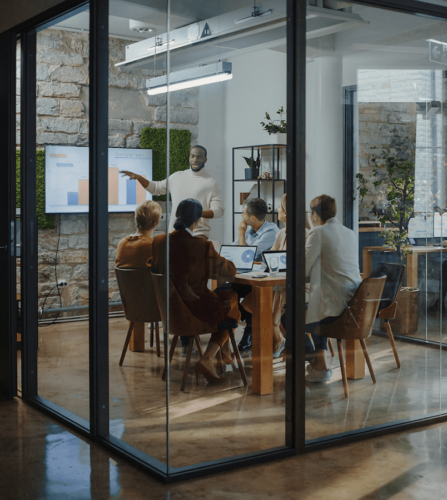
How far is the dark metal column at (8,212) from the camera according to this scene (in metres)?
4.33

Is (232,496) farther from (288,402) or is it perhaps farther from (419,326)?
(419,326)

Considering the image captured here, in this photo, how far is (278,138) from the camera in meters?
3.27

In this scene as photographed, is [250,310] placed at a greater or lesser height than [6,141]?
lesser

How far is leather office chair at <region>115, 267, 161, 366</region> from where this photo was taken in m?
3.13

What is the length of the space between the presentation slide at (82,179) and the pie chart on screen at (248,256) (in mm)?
525

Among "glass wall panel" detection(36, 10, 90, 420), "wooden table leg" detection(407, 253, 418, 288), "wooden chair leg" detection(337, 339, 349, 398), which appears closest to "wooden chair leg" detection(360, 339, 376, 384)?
"wooden chair leg" detection(337, 339, 349, 398)

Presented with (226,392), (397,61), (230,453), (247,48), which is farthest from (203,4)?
(230,453)

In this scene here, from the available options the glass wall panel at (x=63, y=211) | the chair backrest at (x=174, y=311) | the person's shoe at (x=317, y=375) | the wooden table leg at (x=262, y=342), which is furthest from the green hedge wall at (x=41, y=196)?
the person's shoe at (x=317, y=375)

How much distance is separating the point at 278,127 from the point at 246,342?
1065 millimetres

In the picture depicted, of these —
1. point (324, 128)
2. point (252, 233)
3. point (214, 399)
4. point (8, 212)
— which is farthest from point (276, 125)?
point (8, 212)

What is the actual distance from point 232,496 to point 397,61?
2.44 m

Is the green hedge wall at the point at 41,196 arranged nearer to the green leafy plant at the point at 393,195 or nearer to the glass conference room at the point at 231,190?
the glass conference room at the point at 231,190

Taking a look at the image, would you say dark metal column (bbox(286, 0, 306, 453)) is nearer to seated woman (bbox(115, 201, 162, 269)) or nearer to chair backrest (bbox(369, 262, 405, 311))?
chair backrest (bbox(369, 262, 405, 311))

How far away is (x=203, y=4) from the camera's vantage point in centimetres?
299
